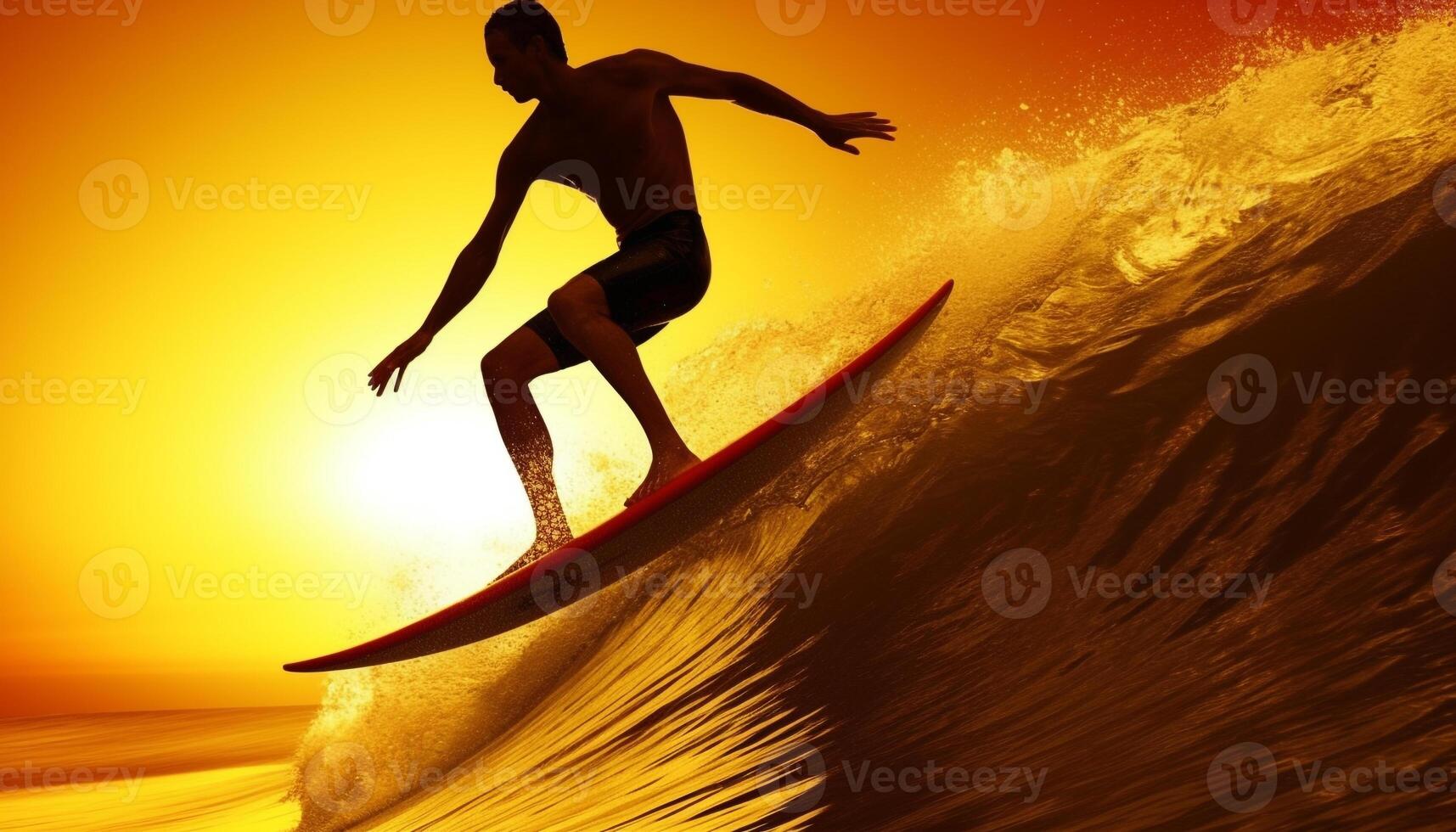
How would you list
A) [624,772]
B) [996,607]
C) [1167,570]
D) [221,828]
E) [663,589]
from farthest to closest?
[663,589] < [221,828] < [624,772] < [996,607] < [1167,570]

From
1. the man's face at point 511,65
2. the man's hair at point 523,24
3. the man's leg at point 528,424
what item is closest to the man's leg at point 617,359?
the man's leg at point 528,424

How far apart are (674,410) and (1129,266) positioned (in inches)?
108

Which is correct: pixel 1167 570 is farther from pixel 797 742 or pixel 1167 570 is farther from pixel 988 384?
pixel 988 384

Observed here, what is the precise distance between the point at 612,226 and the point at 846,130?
81 cm

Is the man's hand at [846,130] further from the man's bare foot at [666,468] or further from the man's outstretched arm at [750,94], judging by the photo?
the man's bare foot at [666,468]

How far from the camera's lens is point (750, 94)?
2.81 metres

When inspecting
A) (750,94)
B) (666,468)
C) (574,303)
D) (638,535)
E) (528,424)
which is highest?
(750,94)

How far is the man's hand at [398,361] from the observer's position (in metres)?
2.68

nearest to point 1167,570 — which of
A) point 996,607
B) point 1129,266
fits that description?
point 996,607

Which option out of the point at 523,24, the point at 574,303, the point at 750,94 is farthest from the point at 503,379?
the point at 750,94

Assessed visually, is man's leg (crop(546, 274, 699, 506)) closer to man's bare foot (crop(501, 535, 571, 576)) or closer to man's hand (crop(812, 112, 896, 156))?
man's bare foot (crop(501, 535, 571, 576))

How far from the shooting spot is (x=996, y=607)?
103 inches

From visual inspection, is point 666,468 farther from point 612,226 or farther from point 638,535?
point 612,226

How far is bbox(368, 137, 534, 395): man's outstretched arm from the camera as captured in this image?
2650mm
